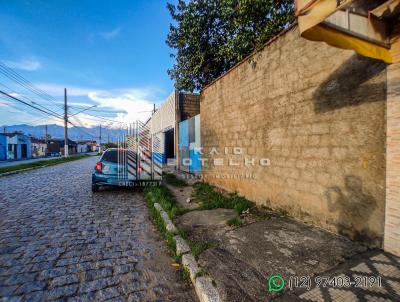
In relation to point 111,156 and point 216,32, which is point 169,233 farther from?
point 216,32

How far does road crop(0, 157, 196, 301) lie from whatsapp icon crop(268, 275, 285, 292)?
33.0 inches

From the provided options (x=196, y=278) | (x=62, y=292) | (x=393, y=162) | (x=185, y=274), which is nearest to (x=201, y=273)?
(x=196, y=278)

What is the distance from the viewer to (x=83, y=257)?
9.37 feet

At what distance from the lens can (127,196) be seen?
6824 millimetres

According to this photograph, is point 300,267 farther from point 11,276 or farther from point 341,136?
point 11,276

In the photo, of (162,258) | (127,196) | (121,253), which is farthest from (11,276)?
(127,196)

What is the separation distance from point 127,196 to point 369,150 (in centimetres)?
645

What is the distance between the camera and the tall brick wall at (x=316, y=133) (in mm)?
2668

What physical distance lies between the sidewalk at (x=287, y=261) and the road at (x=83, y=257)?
1.68 feet

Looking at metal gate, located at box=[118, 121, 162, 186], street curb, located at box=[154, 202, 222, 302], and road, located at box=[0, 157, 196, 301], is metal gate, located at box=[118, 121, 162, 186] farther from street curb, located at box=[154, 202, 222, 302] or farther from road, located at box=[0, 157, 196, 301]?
street curb, located at box=[154, 202, 222, 302]

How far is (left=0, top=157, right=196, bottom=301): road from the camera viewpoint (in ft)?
7.16

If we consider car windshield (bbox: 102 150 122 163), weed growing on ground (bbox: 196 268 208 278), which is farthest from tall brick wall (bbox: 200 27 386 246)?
car windshield (bbox: 102 150 122 163)

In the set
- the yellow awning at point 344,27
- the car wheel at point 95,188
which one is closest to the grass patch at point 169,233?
the car wheel at point 95,188

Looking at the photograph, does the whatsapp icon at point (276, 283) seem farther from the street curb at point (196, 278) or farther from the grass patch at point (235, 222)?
the grass patch at point (235, 222)
